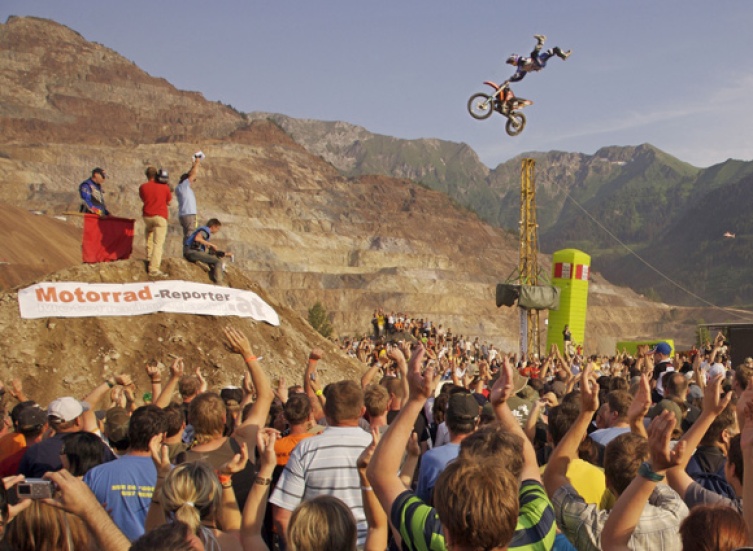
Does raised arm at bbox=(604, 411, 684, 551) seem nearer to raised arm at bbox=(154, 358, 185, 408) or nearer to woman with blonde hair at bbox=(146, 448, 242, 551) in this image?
woman with blonde hair at bbox=(146, 448, 242, 551)

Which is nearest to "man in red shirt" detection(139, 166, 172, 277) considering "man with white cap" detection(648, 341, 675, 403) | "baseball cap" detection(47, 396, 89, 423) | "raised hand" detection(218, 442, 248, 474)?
"man with white cap" detection(648, 341, 675, 403)

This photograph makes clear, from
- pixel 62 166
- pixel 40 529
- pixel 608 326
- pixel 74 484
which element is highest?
pixel 62 166

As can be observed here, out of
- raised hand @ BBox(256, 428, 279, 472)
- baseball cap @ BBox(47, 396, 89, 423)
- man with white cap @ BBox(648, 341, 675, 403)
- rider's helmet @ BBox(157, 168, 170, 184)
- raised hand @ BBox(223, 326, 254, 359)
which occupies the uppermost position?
rider's helmet @ BBox(157, 168, 170, 184)

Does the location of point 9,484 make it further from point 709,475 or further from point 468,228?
point 468,228

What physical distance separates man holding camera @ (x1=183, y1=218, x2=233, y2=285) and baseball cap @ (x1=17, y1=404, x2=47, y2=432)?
10.6 m

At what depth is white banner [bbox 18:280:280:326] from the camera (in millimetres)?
14688

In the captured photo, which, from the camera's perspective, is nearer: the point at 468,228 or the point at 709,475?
the point at 709,475

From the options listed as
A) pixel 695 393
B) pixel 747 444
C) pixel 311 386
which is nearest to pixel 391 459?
pixel 747 444

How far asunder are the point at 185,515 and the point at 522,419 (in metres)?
5.21

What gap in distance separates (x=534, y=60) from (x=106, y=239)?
13042mm

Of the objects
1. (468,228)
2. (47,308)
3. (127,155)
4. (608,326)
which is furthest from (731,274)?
(47,308)

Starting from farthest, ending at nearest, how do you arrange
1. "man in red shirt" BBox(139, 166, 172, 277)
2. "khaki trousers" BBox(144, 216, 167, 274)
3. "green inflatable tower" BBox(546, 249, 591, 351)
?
"green inflatable tower" BBox(546, 249, 591, 351) → "khaki trousers" BBox(144, 216, 167, 274) → "man in red shirt" BBox(139, 166, 172, 277)

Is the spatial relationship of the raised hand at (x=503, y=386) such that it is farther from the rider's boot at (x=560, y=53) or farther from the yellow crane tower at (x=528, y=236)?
the yellow crane tower at (x=528, y=236)

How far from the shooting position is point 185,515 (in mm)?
3506
